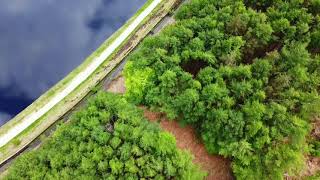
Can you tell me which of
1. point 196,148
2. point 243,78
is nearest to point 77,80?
point 196,148

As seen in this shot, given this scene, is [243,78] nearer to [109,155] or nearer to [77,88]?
[109,155]

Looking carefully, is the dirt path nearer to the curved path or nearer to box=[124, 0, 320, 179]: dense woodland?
box=[124, 0, 320, 179]: dense woodland

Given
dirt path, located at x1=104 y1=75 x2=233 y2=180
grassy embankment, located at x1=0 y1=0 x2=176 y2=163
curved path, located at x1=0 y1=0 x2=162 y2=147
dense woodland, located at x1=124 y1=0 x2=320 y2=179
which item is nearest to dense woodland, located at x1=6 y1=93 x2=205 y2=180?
dirt path, located at x1=104 y1=75 x2=233 y2=180

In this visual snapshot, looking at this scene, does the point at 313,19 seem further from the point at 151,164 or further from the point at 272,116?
the point at 151,164

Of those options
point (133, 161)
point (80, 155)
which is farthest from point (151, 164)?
point (80, 155)

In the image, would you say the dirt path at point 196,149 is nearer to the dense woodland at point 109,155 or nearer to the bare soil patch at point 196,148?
the bare soil patch at point 196,148

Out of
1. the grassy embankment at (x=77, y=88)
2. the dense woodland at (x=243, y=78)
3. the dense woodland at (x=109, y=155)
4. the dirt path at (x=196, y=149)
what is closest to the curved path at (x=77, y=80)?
the grassy embankment at (x=77, y=88)
